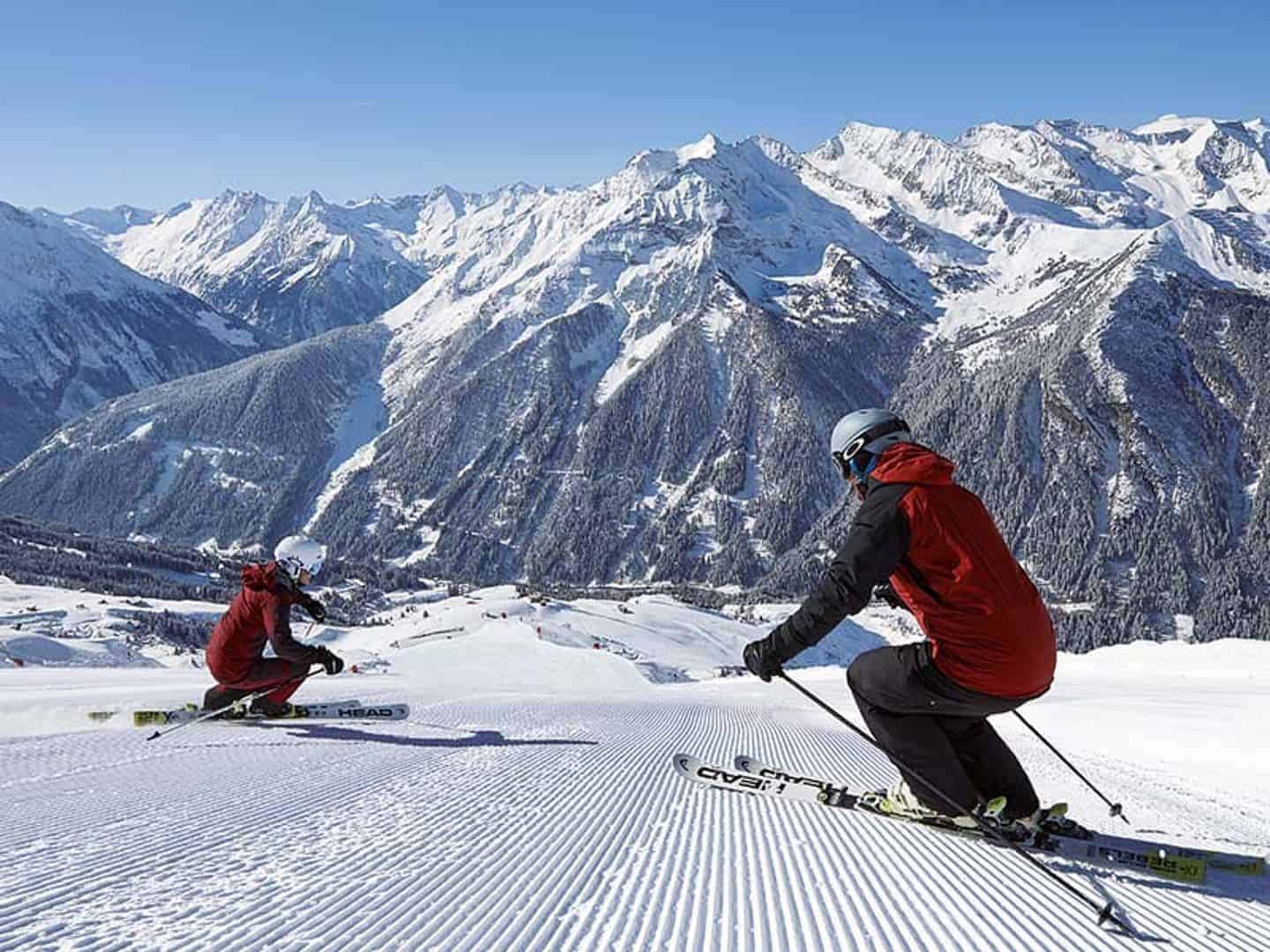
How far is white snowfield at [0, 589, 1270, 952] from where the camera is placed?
4.17 meters

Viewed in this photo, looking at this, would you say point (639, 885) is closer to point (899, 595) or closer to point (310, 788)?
point (899, 595)

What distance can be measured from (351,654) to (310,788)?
56.6 meters

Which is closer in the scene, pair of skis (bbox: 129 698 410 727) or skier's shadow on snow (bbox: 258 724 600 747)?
skier's shadow on snow (bbox: 258 724 600 747)

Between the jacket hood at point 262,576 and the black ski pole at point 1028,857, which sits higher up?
the jacket hood at point 262,576

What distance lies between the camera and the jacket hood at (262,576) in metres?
10.9

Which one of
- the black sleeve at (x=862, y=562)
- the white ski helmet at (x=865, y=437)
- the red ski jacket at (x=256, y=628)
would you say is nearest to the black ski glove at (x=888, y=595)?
the black sleeve at (x=862, y=562)

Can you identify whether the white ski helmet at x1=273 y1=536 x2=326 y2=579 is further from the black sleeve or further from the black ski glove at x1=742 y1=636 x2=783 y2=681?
the black sleeve

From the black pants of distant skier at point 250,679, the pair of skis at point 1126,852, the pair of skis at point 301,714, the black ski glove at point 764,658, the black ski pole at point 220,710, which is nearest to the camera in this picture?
the pair of skis at point 1126,852

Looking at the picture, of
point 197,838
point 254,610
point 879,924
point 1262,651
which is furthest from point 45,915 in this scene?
point 1262,651

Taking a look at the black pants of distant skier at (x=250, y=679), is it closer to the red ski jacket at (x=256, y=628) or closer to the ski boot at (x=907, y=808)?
the red ski jacket at (x=256, y=628)

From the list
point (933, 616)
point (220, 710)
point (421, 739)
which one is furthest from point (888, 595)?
point (220, 710)

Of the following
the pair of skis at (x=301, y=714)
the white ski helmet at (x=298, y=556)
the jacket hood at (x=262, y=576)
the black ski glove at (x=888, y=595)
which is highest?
the black ski glove at (x=888, y=595)

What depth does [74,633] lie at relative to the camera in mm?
89938

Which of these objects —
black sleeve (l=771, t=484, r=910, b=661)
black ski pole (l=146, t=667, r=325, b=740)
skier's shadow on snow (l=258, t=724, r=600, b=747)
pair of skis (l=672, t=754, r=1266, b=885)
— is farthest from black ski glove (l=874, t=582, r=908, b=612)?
black ski pole (l=146, t=667, r=325, b=740)
